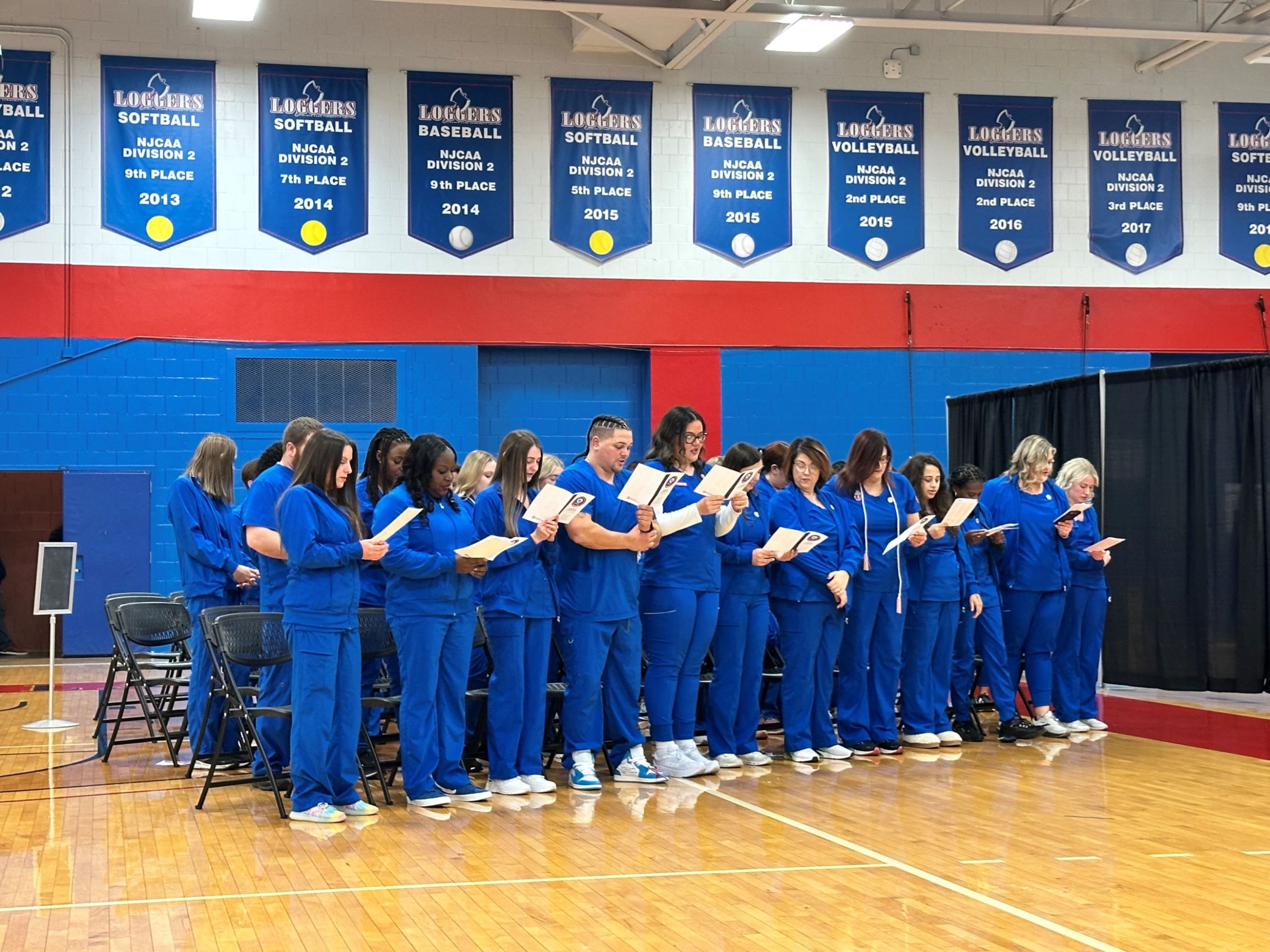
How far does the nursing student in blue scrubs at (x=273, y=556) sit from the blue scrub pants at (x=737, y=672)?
6.45 ft

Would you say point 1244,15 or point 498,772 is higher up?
point 1244,15

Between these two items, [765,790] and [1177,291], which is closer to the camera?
[765,790]

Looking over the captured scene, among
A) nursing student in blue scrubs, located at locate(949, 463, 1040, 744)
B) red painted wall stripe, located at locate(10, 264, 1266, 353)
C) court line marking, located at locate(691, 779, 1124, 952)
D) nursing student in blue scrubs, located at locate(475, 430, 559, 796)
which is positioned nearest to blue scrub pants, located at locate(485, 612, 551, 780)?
nursing student in blue scrubs, located at locate(475, 430, 559, 796)

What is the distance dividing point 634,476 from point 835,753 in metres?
2.04

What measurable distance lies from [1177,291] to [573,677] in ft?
33.0

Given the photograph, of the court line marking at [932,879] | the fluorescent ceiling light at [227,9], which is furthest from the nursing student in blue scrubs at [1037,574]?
the fluorescent ceiling light at [227,9]

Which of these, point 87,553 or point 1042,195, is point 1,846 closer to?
point 87,553

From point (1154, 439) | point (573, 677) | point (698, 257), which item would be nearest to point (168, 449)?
point (698, 257)

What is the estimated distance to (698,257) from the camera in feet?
42.5

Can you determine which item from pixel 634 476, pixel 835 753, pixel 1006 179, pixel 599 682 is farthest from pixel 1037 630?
pixel 1006 179

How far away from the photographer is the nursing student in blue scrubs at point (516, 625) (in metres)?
5.61

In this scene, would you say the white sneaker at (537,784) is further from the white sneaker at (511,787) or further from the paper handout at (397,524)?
the paper handout at (397,524)

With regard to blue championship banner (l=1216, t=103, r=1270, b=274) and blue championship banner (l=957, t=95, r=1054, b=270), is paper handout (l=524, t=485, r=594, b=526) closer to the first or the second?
blue championship banner (l=957, t=95, r=1054, b=270)

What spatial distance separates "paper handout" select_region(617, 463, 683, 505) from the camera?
17.9 ft
